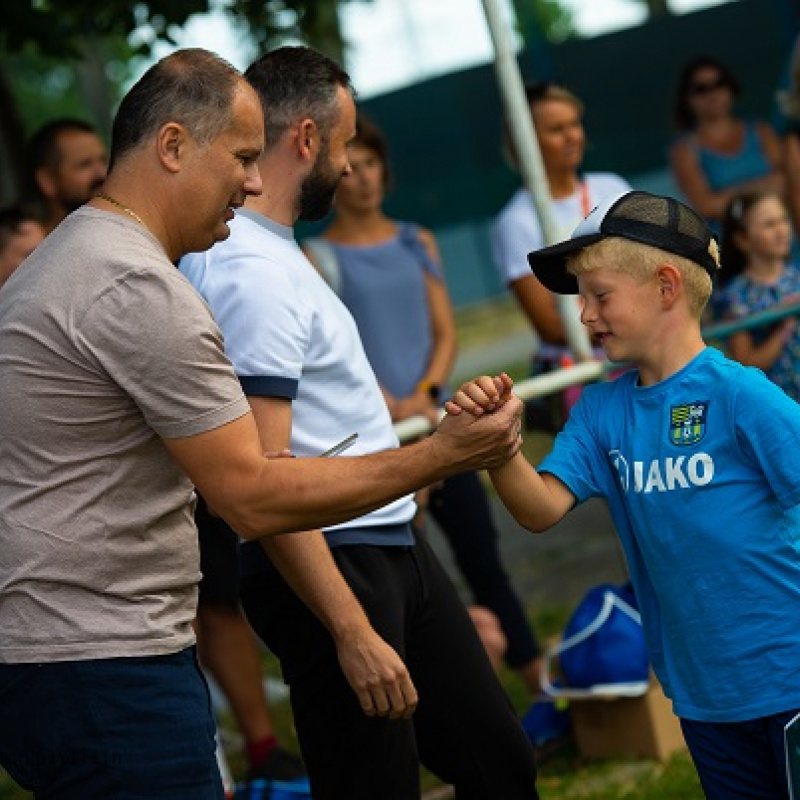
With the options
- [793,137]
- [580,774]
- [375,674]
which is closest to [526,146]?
[580,774]

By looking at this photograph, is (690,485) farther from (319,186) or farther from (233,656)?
(233,656)

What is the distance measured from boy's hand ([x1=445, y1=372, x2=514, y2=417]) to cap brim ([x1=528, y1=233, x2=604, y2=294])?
1.67 ft

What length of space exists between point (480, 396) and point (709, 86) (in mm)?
4908

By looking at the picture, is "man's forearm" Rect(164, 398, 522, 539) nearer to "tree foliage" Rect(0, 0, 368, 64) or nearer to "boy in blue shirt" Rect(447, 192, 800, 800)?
"boy in blue shirt" Rect(447, 192, 800, 800)

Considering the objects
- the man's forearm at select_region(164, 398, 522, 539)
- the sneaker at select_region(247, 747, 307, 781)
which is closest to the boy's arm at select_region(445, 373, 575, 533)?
the man's forearm at select_region(164, 398, 522, 539)

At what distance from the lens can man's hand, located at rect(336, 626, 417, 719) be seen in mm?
3496

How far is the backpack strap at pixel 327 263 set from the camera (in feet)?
19.7

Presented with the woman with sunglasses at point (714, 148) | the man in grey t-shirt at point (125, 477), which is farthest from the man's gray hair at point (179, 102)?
the woman with sunglasses at point (714, 148)

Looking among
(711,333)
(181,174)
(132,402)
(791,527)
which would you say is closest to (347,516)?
(132,402)

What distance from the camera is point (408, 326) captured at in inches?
246

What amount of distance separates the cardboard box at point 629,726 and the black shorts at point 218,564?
3.87ft

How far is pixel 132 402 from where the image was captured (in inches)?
116

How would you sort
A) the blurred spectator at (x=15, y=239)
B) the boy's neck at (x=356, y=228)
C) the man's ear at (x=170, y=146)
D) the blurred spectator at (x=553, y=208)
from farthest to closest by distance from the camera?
1. the boy's neck at (x=356, y=228)
2. the blurred spectator at (x=553, y=208)
3. the blurred spectator at (x=15, y=239)
4. the man's ear at (x=170, y=146)

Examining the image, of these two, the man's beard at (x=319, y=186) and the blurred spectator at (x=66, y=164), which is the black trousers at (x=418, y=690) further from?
the blurred spectator at (x=66, y=164)
